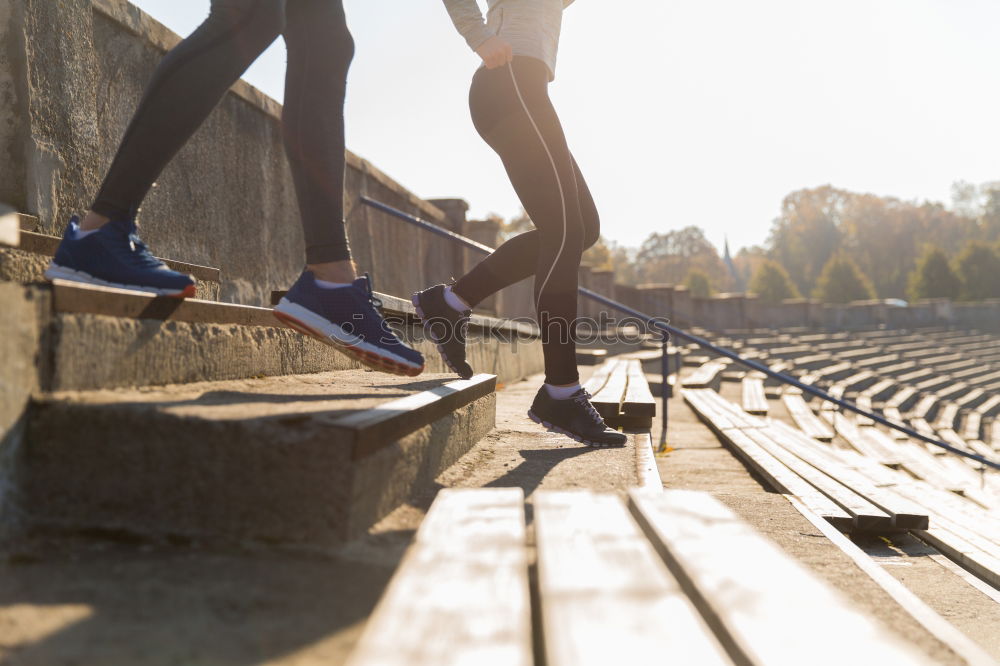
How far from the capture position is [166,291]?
1.60 meters

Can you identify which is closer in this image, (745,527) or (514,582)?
(514,582)

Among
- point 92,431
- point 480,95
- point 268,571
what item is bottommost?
point 268,571

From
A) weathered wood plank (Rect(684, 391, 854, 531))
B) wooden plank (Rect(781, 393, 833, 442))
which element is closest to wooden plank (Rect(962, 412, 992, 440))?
wooden plank (Rect(781, 393, 833, 442))

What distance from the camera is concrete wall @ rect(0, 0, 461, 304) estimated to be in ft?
7.72

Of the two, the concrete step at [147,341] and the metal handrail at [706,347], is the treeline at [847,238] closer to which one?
the metal handrail at [706,347]

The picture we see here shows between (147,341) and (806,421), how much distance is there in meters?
8.68

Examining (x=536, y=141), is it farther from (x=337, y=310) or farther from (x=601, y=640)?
(x=601, y=640)

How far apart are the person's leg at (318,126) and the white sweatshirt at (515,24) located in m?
0.53

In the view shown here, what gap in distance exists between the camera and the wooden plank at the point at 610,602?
73 cm

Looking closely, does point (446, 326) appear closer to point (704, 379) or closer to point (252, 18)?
point (252, 18)

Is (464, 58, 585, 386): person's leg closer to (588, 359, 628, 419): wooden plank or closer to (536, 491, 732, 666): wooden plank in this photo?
(588, 359, 628, 419): wooden plank

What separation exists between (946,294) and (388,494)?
51.2 metres

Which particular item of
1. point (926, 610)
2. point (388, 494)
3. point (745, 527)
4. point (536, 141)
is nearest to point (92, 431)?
point (388, 494)

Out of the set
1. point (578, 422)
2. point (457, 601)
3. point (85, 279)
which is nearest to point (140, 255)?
point (85, 279)
